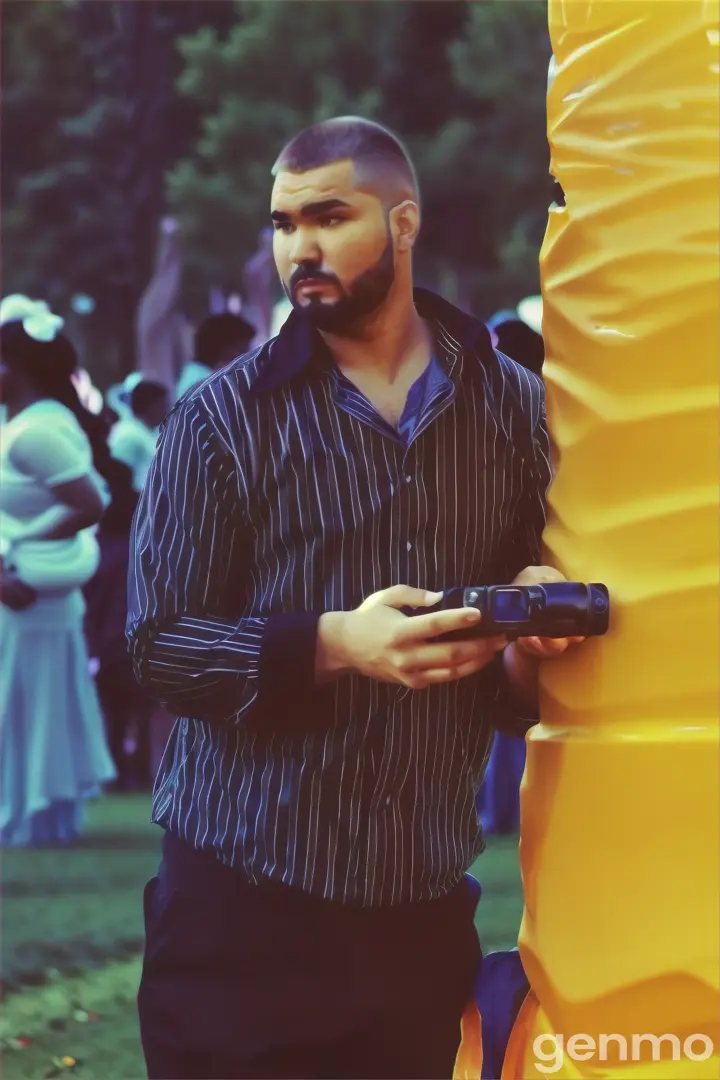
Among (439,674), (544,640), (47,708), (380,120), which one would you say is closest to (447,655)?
(439,674)

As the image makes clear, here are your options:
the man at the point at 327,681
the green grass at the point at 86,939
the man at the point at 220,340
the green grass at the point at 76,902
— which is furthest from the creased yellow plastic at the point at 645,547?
the man at the point at 220,340

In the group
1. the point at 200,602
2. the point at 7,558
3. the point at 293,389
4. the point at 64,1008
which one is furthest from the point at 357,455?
the point at 7,558

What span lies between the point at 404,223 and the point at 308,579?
40 cm

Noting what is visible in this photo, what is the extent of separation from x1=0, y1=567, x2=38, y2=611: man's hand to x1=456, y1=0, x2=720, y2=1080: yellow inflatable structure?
4.68m

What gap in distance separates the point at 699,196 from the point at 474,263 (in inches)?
939

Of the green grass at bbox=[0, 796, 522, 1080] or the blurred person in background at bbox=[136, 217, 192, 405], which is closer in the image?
the green grass at bbox=[0, 796, 522, 1080]

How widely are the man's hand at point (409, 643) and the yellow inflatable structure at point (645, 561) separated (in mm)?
129

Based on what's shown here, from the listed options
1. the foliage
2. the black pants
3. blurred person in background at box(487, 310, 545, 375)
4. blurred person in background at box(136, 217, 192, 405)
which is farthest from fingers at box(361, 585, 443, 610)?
the foliage

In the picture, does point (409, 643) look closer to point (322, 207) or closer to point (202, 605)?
Result: point (202, 605)

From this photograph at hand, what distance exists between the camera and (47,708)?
21.5 ft

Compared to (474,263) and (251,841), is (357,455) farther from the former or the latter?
(474,263)

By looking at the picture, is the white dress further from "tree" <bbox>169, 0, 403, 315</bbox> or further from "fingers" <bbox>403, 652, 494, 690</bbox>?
"tree" <bbox>169, 0, 403, 315</bbox>

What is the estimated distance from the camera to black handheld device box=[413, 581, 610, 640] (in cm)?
152

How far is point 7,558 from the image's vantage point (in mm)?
6207
